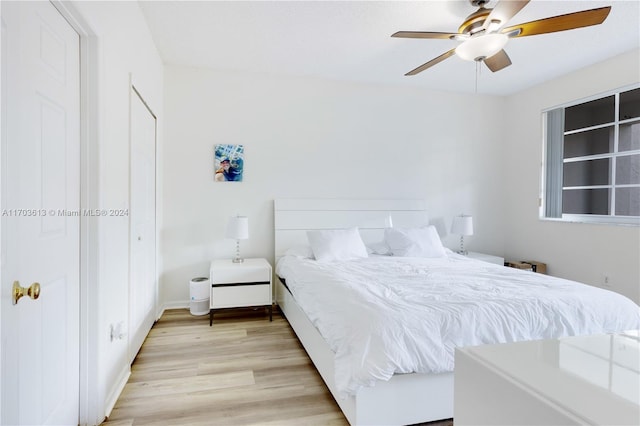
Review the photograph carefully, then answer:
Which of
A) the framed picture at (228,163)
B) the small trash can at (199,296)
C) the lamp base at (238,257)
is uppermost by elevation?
the framed picture at (228,163)

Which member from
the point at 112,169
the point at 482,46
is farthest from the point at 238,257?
the point at 482,46

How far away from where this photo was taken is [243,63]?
11.7ft

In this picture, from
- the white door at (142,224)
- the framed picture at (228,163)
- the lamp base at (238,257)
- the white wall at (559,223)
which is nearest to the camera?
the white door at (142,224)

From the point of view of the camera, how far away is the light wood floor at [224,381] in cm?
184

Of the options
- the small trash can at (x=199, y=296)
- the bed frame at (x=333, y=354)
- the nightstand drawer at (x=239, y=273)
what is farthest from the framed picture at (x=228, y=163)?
the small trash can at (x=199, y=296)

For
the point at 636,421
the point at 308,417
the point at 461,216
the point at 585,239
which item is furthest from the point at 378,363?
the point at 585,239

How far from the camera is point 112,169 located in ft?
6.48

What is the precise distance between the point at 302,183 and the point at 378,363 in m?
2.66

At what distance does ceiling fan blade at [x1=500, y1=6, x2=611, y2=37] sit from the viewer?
1829mm

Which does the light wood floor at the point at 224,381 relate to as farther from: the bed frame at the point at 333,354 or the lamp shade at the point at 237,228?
the lamp shade at the point at 237,228

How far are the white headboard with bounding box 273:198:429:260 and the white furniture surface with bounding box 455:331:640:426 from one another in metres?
3.13

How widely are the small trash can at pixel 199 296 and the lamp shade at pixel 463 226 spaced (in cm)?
298

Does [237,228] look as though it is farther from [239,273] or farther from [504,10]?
[504,10]

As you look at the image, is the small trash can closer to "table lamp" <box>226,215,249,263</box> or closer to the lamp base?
the lamp base
